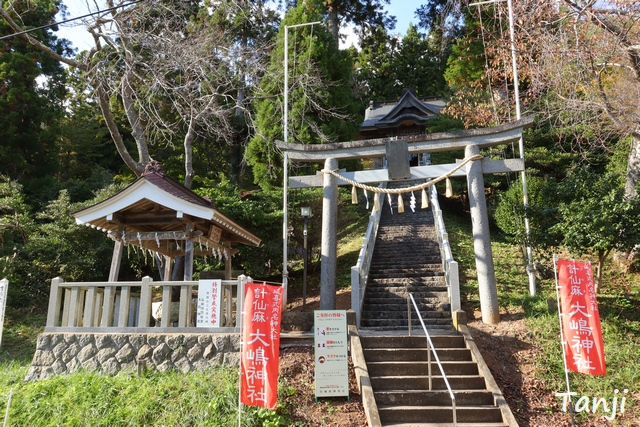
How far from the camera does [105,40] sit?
13578 millimetres

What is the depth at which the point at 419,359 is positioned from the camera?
26.7ft

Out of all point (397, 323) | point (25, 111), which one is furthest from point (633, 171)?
point (25, 111)

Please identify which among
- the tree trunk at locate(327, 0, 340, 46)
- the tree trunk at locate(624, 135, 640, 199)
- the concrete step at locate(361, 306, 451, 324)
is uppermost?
the tree trunk at locate(327, 0, 340, 46)

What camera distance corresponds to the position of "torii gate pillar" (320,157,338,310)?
10625mm

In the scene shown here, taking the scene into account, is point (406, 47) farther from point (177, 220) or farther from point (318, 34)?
point (177, 220)

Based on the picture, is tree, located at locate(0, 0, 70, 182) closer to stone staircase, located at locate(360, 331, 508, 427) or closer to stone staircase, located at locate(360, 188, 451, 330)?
stone staircase, located at locate(360, 188, 451, 330)

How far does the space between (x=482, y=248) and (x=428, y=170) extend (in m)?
2.17

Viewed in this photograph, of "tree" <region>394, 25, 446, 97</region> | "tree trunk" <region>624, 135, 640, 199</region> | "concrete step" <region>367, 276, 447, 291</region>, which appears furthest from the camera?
"tree" <region>394, 25, 446, 97</region>

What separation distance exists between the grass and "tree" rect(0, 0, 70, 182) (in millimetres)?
17873

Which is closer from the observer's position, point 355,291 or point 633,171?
point 355,291

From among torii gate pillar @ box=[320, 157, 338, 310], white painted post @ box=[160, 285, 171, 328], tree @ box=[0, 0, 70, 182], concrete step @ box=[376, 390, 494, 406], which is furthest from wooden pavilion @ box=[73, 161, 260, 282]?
tree @ box=[0, 0, 70, 182]

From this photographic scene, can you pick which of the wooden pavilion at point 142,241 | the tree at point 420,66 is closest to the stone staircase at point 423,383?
the wooden pavilion at point 142,241

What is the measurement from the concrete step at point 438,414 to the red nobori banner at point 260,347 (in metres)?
1.74

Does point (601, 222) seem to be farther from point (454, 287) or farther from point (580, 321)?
point (454, 287)
